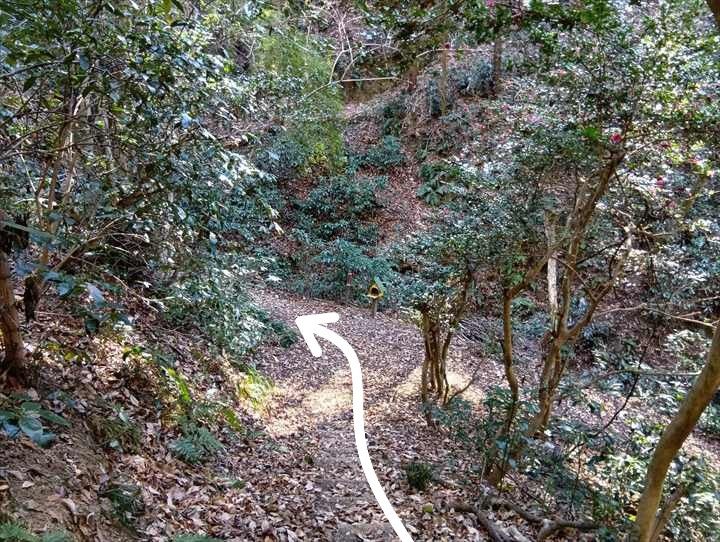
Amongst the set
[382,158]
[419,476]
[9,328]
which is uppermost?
[382,158]

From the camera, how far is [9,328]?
109 inches

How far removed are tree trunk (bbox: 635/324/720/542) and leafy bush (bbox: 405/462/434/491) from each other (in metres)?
1.69

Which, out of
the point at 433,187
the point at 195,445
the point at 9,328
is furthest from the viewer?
the point at 433,187

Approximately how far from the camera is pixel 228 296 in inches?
237

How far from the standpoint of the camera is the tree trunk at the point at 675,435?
Result: 3043mm

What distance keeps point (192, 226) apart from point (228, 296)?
231cm

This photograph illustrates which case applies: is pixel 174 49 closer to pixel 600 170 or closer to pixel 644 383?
pixel 600 170

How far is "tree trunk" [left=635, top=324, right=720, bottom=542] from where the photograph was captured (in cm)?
304

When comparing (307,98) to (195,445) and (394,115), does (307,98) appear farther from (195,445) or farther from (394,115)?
(394,115)

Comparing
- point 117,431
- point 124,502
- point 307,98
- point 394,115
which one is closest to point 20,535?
point 124,502

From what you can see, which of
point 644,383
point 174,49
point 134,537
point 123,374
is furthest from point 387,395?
point 174,49

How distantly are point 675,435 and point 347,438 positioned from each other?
3.61m

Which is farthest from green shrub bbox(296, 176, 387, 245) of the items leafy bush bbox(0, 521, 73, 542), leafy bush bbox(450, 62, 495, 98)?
leafy bush bbox(0, 521, 73, 542)

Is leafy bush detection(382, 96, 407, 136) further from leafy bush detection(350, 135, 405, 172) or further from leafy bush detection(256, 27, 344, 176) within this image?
leafy bush detection(256, 27, 344, 176)
